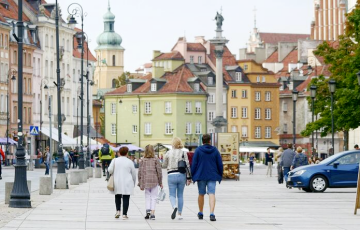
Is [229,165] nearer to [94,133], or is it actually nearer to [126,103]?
[94,133]

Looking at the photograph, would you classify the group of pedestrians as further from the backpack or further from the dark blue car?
the backpack

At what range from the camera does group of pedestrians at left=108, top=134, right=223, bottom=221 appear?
85.4ft

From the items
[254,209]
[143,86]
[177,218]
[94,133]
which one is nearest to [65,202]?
[254,209]

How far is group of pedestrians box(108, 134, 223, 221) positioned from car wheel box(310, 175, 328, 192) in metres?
15.2

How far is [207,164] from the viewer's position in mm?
25984

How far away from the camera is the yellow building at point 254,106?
6280 inches

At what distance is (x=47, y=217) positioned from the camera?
26.2m

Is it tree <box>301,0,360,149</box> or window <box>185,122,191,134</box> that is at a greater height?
tree <box>301,0,360,149</box>

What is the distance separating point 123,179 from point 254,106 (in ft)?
441

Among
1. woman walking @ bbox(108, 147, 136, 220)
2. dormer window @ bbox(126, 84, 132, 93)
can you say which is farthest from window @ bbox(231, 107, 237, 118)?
woman walking @ bbox(108, 147, 136, 220)

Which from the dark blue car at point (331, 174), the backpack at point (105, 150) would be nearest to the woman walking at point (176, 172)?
the dark blue car at point (331, 174)

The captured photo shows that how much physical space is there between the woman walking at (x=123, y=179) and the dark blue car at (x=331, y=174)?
51.8 ft

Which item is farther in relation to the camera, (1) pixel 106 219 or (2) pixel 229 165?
(2) pixel 229 165

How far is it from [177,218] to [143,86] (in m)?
129
